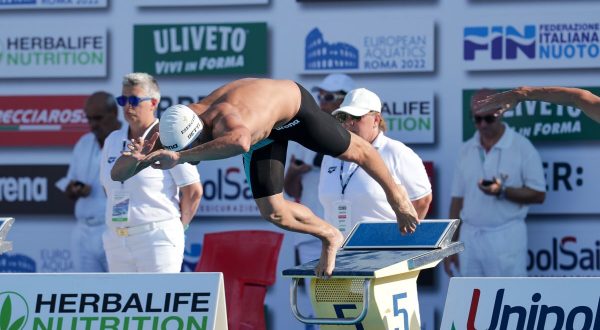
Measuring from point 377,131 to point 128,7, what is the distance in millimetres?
2646

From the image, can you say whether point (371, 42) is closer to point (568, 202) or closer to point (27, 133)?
point (568, 202)

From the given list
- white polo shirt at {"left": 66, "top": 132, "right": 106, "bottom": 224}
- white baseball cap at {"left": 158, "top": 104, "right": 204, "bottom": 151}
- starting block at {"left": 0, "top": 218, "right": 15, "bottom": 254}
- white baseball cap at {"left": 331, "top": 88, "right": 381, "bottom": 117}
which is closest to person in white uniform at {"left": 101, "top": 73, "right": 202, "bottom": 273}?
starting block at {"left": 0, "top": 218, "right": 15, "bottom": 254}

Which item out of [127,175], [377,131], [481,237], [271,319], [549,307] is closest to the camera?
[549,307]

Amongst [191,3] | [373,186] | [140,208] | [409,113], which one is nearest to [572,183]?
[409,113]

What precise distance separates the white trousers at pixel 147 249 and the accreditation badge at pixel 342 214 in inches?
38.6

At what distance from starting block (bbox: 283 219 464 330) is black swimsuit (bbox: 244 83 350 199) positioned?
0.45 m

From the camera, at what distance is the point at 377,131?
6676mm

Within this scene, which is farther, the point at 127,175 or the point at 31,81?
the point at 31,81

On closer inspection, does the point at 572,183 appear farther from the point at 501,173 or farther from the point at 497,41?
the point at 497,41

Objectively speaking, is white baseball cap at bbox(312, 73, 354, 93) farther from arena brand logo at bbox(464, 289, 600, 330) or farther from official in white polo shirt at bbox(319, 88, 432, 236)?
arena brand logo at bbox(464, 289, 600, 330)

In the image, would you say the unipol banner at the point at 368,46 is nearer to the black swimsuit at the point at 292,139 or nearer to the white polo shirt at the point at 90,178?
the white polo shirt at the point at 90,178

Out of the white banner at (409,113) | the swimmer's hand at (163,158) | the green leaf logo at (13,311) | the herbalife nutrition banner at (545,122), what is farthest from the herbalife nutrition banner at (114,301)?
the herbalife nutrition banner at (545,122)

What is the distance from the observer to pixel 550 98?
5.84m

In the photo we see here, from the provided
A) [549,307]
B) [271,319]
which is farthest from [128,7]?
[549,307]
